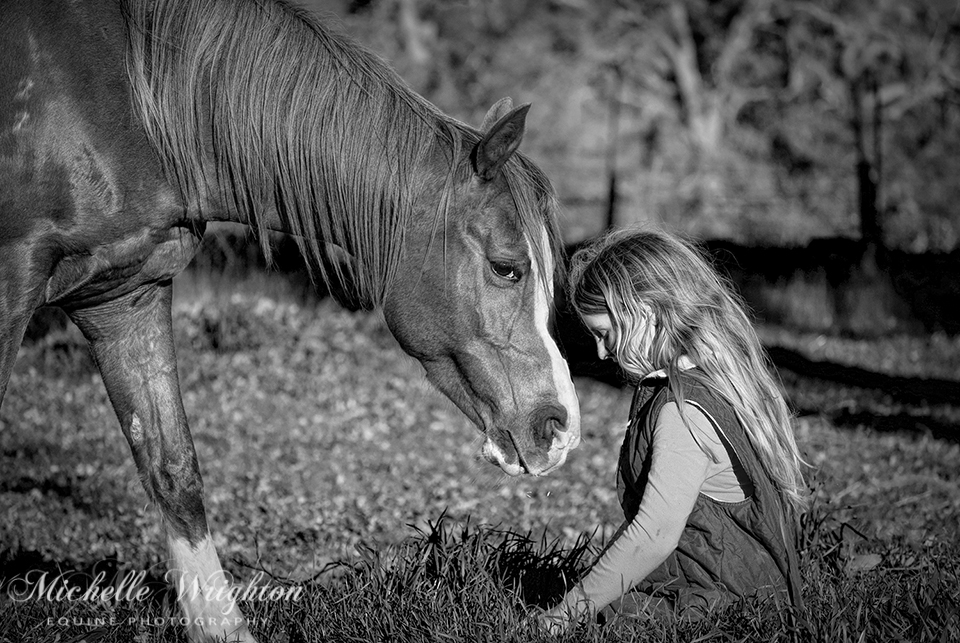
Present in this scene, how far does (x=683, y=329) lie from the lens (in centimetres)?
270

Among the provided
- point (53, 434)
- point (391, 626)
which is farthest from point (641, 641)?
point (53, 434)

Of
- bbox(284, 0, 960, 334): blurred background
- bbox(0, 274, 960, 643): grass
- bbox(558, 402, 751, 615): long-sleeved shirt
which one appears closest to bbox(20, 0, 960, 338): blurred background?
bbox(284, 0, 960, 334): blurred background

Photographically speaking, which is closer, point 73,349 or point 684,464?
point 684,464

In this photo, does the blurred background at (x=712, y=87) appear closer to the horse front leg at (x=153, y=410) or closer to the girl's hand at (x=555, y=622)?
the horse front leg at (x=153, y=410)

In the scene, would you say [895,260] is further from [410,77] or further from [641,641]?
[410,77]

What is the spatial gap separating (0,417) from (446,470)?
9.49ft

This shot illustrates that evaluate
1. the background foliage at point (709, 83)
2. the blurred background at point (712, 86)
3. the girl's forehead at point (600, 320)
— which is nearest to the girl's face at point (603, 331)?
the girl's forehead at point (600, 320)

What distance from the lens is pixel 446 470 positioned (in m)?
5.67

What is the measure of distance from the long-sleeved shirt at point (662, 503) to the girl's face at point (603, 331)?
0.27m

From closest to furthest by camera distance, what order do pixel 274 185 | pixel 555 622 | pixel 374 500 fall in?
pixel 555 622 < pixel 274 185 < pixel 374 500

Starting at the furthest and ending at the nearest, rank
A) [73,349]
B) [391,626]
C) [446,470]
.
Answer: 1. [73,349]
2. [446,470]
3. [391,626]

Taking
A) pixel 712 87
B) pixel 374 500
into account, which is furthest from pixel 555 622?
pixel 712 87

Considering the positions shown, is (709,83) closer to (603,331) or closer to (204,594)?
(603,331)

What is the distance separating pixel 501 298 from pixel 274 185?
2.57 feet
